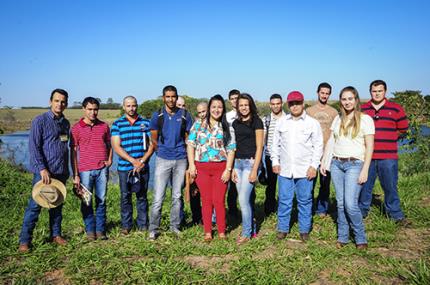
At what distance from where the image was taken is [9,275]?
3.72 metres

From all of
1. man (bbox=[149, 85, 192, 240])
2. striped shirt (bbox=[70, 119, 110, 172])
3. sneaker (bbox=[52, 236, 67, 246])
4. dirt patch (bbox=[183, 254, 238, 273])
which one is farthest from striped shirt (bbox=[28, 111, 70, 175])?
dirt patch (bbox=[183, 254, 238, 273])

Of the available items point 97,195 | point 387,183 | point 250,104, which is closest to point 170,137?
point 250,104

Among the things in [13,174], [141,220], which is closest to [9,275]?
[141,220]

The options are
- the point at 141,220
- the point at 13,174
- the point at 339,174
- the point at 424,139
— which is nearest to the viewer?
the point at 339,174

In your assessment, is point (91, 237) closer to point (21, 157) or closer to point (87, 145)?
point (87, 145)

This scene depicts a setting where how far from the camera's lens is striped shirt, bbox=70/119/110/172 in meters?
4.67

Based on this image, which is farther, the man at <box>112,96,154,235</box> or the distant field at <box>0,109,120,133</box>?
the distant field at <box>0,109,120,133</box>

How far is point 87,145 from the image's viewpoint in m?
4.69

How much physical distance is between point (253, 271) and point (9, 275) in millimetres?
2781

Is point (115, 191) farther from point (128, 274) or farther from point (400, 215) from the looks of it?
point (400, 215)

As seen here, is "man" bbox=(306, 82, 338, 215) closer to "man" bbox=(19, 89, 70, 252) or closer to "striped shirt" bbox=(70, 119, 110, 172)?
"striped shirt" bbox=(70, 119, 110, 172)

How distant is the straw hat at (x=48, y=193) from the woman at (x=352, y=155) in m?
3.66

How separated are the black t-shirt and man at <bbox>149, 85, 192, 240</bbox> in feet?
2.58

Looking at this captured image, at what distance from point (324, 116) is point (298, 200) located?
1570 millimetres
